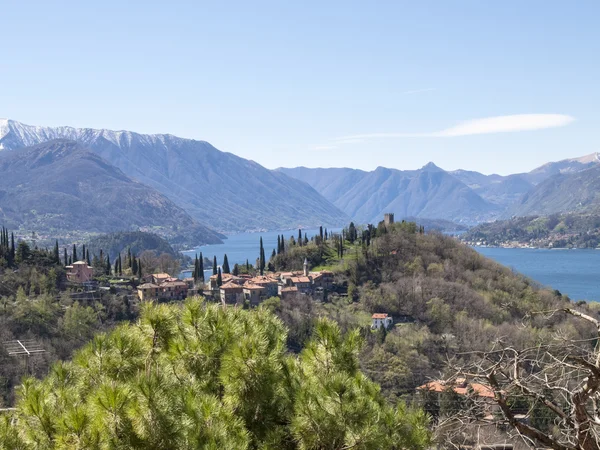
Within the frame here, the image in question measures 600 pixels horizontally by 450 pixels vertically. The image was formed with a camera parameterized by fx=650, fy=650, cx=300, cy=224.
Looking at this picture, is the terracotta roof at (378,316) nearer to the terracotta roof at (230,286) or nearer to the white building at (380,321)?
the white building at (380,321)

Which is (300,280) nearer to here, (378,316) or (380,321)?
(378,316)

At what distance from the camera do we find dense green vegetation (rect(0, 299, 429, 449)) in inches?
141

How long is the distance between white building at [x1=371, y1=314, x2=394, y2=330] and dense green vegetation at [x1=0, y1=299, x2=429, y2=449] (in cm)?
4340

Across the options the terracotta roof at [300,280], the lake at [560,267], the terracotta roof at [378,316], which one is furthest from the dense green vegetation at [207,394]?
the lake at [560,267]

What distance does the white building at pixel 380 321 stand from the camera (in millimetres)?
48275

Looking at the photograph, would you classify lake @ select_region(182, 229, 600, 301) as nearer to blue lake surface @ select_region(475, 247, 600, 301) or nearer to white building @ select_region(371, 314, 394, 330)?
blue lake surface @ select_region(475, 247, 600, 301)

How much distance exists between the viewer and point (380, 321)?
4881cm

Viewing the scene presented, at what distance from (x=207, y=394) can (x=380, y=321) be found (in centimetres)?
4536

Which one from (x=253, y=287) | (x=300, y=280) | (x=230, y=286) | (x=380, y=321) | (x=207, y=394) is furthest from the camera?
(x=300, y=280)

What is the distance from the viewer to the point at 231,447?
12.3 feet

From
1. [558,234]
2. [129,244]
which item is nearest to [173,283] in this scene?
[129,244]

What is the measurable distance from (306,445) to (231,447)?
691 mm

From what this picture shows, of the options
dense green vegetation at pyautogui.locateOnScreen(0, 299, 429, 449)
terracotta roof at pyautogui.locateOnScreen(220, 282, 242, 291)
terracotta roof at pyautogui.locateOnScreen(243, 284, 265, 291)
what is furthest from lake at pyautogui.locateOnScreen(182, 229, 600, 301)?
dense green vegetation at pyautogui.locateOnScreen(0, 299, 429, 449)

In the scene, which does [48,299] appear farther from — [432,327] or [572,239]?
[572,239]
